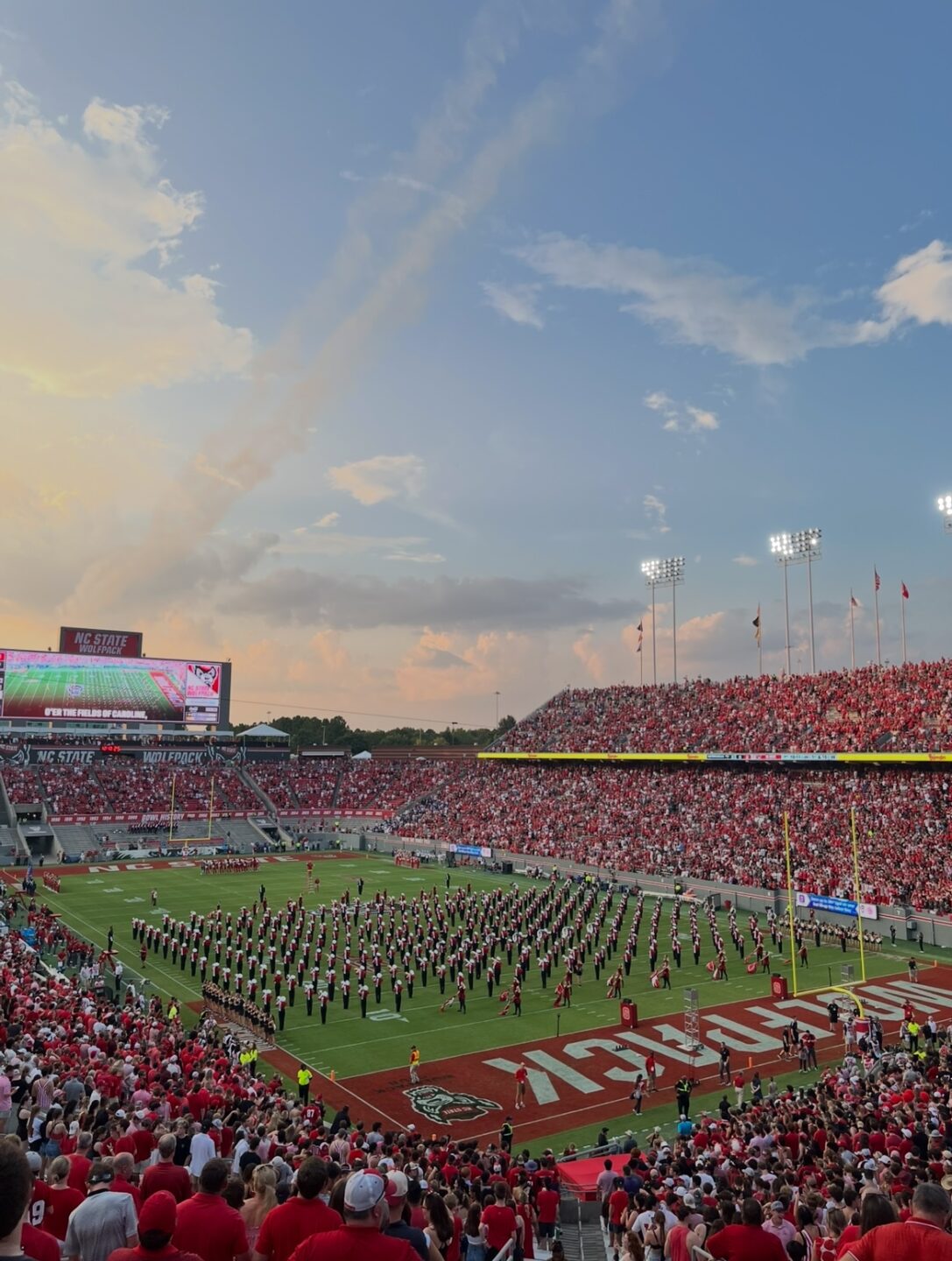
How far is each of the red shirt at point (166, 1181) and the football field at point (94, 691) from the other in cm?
5395

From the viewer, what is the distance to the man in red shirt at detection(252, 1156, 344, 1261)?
13.1 feet

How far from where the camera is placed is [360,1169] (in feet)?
19.1

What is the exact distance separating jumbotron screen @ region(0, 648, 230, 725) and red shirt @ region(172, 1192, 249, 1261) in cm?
5459

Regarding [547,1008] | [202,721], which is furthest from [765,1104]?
[202,721]

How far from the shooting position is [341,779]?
63875mm

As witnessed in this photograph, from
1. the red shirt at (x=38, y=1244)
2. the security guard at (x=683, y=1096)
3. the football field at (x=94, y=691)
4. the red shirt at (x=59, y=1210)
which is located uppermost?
the football field at (x=94, y=691)

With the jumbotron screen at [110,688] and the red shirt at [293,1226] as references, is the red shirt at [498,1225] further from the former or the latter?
the jumbotron screen at [110,688]

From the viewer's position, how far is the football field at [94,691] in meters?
53.1

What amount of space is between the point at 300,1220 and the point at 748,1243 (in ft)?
8.56

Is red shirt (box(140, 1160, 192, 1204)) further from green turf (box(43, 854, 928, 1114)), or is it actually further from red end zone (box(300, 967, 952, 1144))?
green turf (box(43, 854, 928, 1114))

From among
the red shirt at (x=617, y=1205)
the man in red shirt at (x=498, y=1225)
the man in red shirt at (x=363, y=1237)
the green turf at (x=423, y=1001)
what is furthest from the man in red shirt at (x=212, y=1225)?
the green turf at (x=423, y=1001)

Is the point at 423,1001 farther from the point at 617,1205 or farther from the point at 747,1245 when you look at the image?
the point at 747,1245

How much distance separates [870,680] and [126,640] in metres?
43.4

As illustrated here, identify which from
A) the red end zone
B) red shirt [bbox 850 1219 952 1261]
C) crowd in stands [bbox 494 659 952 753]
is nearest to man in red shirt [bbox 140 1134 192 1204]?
red shirt [bbox 850 1219 952 1261]
